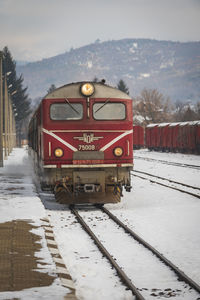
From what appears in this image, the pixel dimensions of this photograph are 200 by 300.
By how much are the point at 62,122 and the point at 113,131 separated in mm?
1320

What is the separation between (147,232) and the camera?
1012 centimetres

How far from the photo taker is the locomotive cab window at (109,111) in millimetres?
12883

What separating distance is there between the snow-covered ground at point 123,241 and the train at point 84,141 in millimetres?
743

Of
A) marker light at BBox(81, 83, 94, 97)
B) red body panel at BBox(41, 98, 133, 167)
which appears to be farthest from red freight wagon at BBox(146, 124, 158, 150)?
marker light at BBox(81, 83, 94, 97)

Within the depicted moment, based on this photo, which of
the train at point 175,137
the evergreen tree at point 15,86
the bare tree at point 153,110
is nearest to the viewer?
the train at point 175,137

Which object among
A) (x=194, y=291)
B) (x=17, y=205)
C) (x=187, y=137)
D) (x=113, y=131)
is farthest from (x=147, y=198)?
(x=187, y=137)

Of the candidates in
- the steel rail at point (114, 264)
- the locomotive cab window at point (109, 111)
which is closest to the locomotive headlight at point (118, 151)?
the locomotive cab window at point (109, 111)

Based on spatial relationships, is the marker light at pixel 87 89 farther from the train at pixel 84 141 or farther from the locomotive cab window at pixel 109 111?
the locomotive cab window at pixel 109 111

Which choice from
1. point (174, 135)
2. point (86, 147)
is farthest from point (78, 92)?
point (174, 135)

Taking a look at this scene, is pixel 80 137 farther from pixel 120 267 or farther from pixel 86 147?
pixel 120 267

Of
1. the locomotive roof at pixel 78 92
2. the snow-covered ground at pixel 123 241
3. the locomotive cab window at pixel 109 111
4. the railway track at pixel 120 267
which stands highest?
the locomotive roof at pixel 78 92

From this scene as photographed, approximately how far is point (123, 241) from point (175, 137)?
140 feet

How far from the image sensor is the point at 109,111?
13.0m

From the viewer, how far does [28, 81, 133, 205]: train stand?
1269cm
